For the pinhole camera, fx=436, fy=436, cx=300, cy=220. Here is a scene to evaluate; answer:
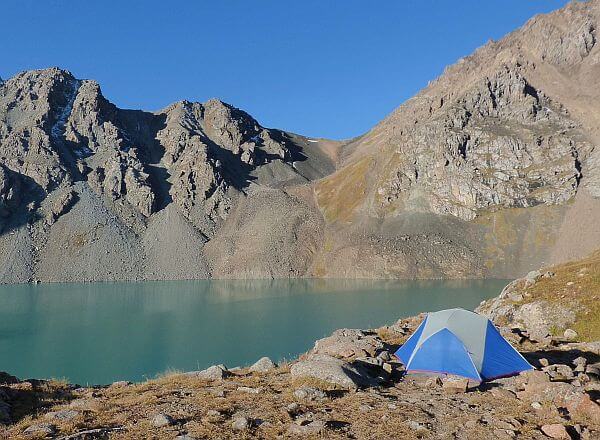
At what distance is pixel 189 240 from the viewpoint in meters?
149

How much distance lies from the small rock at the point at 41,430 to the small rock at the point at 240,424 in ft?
15.5

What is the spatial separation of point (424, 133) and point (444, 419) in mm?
151425

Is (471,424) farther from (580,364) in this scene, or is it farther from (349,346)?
(349,346)

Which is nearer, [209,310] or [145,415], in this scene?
[145,415]

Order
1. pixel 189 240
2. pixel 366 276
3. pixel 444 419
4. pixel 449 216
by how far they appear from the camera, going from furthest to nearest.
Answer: pixel 189 240
pixel 449 216
pixel 366 276
pixel 444 419

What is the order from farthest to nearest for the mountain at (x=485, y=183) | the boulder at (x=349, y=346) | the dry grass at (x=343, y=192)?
the dry grass at (x=343, y=192) < the mountain at (x=485, y=183) < the boulder at (x=349, y=346)

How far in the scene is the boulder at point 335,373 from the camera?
15.2 metres

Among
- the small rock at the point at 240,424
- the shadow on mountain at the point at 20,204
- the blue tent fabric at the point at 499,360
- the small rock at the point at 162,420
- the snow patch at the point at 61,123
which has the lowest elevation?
the small rock at the point at 162,420

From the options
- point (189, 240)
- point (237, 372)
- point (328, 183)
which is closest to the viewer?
point (237, 372)

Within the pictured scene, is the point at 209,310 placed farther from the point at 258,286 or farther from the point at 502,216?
the point at 502,216

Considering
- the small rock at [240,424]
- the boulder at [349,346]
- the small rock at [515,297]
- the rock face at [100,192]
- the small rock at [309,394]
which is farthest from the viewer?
the rock face at [100,192]

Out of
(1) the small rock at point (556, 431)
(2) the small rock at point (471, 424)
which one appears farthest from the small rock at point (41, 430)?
(1) the small rock at point (556, 431)

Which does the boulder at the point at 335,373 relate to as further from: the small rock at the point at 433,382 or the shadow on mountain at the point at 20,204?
the shadow on mountain at the point at 20,204

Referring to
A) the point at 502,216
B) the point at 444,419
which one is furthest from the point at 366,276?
the point at 444,419
